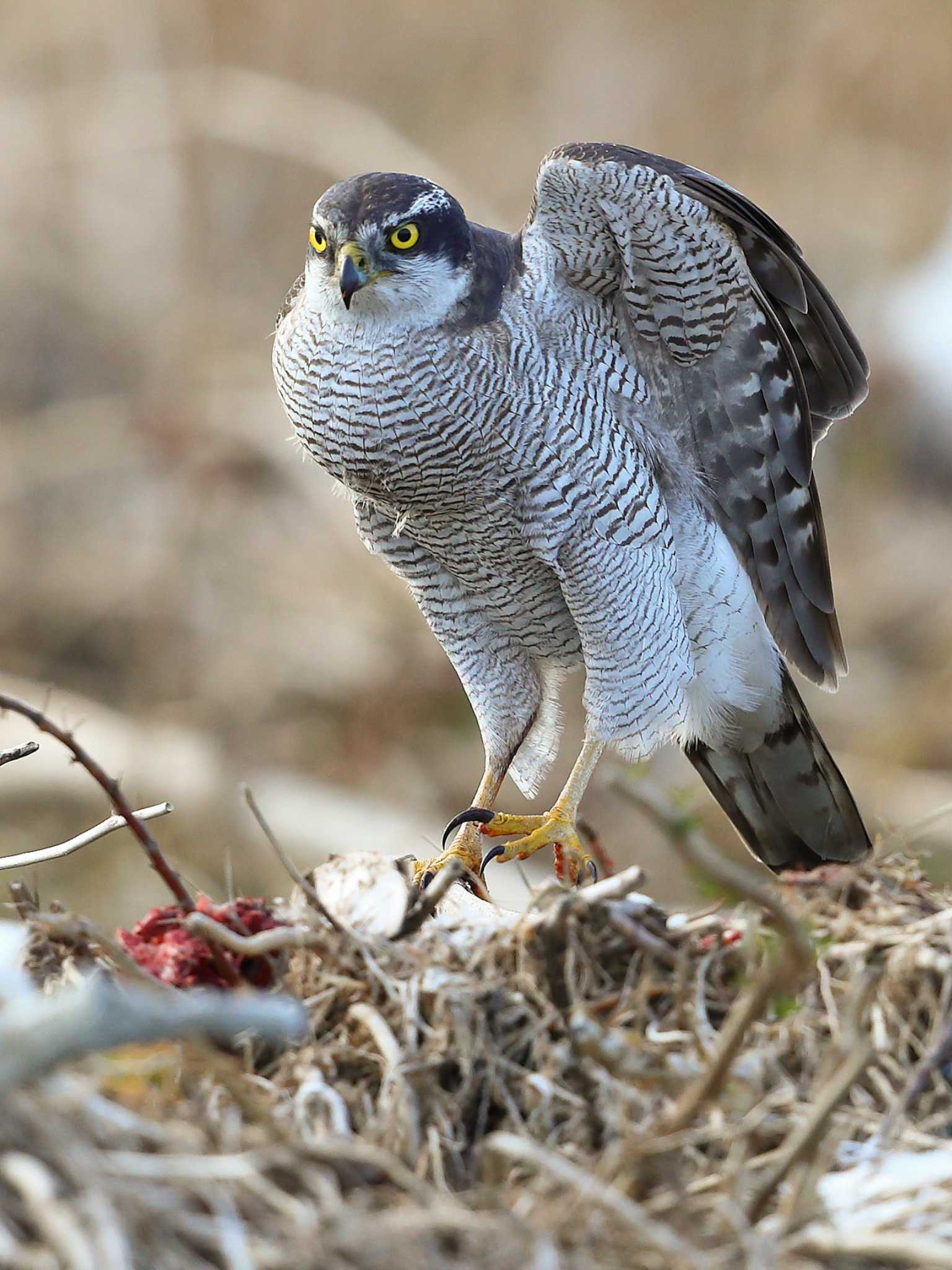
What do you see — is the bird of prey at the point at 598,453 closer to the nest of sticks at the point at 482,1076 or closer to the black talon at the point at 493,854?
the black talon at the point at 493,854

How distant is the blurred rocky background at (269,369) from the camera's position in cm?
919

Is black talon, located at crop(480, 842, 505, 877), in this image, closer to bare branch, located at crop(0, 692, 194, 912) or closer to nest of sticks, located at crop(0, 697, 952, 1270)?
nest of sticks, located at crop(0, 697, 952, 1270)

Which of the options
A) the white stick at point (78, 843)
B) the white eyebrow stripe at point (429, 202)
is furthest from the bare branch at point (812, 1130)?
the white eyebrow stripe at point (429, 202)

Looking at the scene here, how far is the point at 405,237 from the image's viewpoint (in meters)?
3.82

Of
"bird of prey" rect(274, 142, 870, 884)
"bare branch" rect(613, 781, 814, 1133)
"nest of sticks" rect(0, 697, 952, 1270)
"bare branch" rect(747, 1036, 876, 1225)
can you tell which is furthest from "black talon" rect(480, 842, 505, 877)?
"bare branch" rect(747, 1036, 876, 1225)

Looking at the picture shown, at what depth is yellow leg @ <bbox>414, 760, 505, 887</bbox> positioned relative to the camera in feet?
13.3

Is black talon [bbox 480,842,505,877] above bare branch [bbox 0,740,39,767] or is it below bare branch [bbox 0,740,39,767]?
below

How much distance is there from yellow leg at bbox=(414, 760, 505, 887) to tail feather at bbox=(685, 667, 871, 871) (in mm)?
712

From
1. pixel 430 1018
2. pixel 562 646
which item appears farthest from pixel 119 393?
pixel 430 1018

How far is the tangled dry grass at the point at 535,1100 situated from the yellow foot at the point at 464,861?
A: 838mm

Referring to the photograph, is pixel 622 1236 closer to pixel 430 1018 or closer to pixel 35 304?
pixel 430 1018

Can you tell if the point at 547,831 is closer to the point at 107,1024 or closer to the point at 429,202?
the point at 429,202

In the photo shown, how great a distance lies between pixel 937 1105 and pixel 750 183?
11.5 m

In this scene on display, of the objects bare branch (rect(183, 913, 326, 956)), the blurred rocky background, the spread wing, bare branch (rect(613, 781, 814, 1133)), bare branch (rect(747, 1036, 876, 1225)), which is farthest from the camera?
the blurred rocky background
